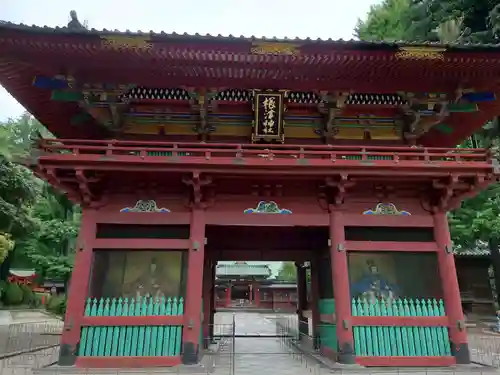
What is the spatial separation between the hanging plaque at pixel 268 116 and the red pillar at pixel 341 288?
283cm

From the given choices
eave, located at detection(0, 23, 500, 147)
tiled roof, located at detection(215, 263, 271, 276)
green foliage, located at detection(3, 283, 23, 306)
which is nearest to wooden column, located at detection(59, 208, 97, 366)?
eave, located at detection(0, 23, 500, 147)

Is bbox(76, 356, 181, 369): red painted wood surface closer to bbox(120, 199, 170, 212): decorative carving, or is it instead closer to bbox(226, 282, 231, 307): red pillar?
bbox(120, 199, 170, 212): decorative carving

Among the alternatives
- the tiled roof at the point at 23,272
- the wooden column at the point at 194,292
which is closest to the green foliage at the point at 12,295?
the tiled roof at the point at 23,272

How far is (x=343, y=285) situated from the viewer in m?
10.5

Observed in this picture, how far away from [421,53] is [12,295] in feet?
97.5

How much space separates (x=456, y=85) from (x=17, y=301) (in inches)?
1199

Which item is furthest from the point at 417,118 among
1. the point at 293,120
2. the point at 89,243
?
the point at 89,243

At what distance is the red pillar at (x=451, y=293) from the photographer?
10.2 meters

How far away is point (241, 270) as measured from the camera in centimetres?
5150

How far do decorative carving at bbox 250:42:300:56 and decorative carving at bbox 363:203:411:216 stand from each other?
4995 mm

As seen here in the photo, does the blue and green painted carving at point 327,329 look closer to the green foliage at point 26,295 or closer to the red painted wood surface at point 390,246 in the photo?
the red painted wood surface at point 390,246

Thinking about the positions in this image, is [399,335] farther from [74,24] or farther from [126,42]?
[74,24]

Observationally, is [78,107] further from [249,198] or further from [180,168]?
[249,198]

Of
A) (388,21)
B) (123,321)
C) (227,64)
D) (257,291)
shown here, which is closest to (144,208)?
(123,321)
